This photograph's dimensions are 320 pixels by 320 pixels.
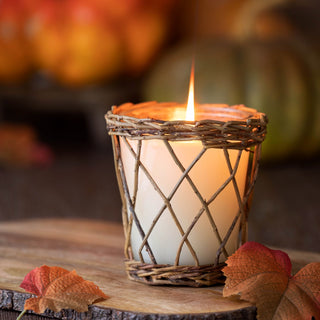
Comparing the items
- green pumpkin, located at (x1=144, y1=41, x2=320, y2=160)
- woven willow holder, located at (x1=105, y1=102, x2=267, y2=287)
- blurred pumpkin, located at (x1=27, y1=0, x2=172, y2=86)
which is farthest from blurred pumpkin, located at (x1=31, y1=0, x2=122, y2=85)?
woven willow holder, located at (x1=105, y1=102, x2=267, y2=287)

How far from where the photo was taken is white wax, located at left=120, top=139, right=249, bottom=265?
0.57m

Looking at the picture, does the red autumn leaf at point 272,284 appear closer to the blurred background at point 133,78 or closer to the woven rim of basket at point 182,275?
the woven rim of basket at point 182,275

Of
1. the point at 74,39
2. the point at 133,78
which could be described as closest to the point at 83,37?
the point at 74,39

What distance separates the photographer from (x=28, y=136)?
5.37 ft

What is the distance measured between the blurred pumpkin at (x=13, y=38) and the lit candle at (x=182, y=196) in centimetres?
123

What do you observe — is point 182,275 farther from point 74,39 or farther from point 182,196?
point 74,39

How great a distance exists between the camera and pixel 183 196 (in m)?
0.57

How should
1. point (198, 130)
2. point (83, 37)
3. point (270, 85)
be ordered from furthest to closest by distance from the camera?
point (83, 37) < point (270, 85) < point (198, 130)

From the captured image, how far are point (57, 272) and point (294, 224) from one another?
0.69 m

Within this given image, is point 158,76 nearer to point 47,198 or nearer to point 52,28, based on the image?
point 52,28

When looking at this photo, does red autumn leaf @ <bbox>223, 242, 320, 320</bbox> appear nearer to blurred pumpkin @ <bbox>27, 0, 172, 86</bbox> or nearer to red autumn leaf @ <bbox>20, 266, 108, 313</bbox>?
red autumn leaf @ <bbox>20, 266, 108, 313</bbox>

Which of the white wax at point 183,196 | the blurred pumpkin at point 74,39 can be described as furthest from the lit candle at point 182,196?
the blurred pumpkin at point 74,39

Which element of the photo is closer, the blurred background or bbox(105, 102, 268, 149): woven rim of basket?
bbox(105, 102, 268, 149): woven rim of basket

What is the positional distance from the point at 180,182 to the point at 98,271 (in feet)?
0.49
